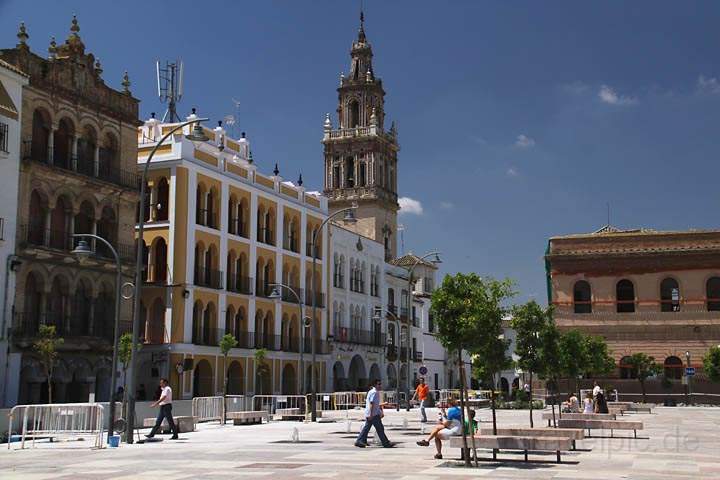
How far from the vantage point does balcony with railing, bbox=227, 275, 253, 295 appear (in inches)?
2019

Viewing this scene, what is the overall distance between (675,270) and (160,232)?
113 feet

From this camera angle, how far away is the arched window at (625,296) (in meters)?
60.1

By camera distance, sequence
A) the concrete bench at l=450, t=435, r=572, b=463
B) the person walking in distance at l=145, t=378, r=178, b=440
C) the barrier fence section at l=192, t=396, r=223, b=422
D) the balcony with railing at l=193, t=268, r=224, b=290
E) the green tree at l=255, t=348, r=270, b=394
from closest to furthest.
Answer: the concrete bench at l=450, t=435, r=572, b=463, the person walking in distance at l=145, t=378, r=178, b=440, the barrier fence section at l=192, t=396, r=223, b=422, the balcony with railing at l=193, t=268, r=224, b=290, the green tree at l=255, t=348, r=270, b=394

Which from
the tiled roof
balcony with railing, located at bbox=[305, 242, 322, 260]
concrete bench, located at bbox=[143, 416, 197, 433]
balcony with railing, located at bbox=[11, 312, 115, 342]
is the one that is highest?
the tiled roof

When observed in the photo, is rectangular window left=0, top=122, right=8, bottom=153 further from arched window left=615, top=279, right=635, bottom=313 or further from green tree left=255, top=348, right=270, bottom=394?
arched window left=615, top=279, right=635, bottom=313

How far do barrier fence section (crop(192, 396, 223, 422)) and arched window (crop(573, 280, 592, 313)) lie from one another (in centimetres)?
3283

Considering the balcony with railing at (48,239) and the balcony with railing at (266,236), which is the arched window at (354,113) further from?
the balcony with railing at (48,239)

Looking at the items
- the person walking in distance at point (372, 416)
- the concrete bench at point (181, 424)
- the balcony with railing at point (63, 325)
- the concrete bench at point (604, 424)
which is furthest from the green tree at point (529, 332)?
the balcony with railing at point (63, 325)

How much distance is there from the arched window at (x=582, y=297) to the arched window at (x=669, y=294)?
4780 millimetres

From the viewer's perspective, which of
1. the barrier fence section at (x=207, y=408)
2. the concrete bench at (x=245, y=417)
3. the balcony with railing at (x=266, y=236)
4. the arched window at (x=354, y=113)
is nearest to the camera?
the concrete bench at (x=245, y=417)

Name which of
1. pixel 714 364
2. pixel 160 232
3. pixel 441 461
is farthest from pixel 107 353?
pixel 714 364

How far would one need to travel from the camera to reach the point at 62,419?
79.4 feet

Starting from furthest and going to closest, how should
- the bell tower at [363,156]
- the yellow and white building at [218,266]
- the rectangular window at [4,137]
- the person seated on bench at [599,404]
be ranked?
1. the bell tower at [363,156]
2. the yellow and white building at [218,266]
3. the rectangular window at [4,137]
4. the person seated on bench at [599,404]

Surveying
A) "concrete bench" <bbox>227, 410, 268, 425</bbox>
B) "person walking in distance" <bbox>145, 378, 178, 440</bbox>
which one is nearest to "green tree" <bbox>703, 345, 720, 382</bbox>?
"concrete bench" <bbox>227, 410, 268, 425</bbox>
